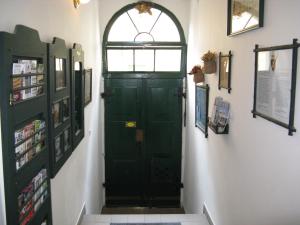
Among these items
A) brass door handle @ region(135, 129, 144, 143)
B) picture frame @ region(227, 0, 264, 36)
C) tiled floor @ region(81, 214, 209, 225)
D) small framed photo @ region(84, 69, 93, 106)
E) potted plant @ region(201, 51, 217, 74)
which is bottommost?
tiled floor @ region(81, 214, 209, 225)

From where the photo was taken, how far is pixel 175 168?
5180mm

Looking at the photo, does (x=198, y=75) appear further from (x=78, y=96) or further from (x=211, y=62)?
(x=78, y=96)

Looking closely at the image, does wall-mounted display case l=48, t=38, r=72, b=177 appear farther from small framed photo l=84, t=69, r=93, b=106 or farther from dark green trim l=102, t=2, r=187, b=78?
dark green trim l=102, t=2, r=187, b=78

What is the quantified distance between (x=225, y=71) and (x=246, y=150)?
2.67 ft

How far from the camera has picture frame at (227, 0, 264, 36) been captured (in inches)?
79.8

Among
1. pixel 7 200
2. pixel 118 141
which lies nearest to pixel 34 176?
pixel 7 200

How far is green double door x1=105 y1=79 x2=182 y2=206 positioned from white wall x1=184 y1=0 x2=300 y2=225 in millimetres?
995

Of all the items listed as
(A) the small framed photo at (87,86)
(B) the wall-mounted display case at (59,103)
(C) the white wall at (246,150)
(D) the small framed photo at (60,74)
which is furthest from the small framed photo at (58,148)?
(C) the white wall at (246,150)

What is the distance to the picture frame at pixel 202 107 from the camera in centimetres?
354

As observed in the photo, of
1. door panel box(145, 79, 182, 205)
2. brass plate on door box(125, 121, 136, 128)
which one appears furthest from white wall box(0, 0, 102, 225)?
door panel box(145, 79, 182, 205)

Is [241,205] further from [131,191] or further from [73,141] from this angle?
[131,191]

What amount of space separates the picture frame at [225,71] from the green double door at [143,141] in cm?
195

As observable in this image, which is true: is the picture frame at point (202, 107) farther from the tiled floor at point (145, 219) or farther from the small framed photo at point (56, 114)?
the small framed photo at point (56, 114)

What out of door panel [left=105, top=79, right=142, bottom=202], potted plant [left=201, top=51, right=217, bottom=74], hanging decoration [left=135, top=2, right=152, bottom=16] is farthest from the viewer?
door panel [left=105, top=79, right=142, bottom=202]
